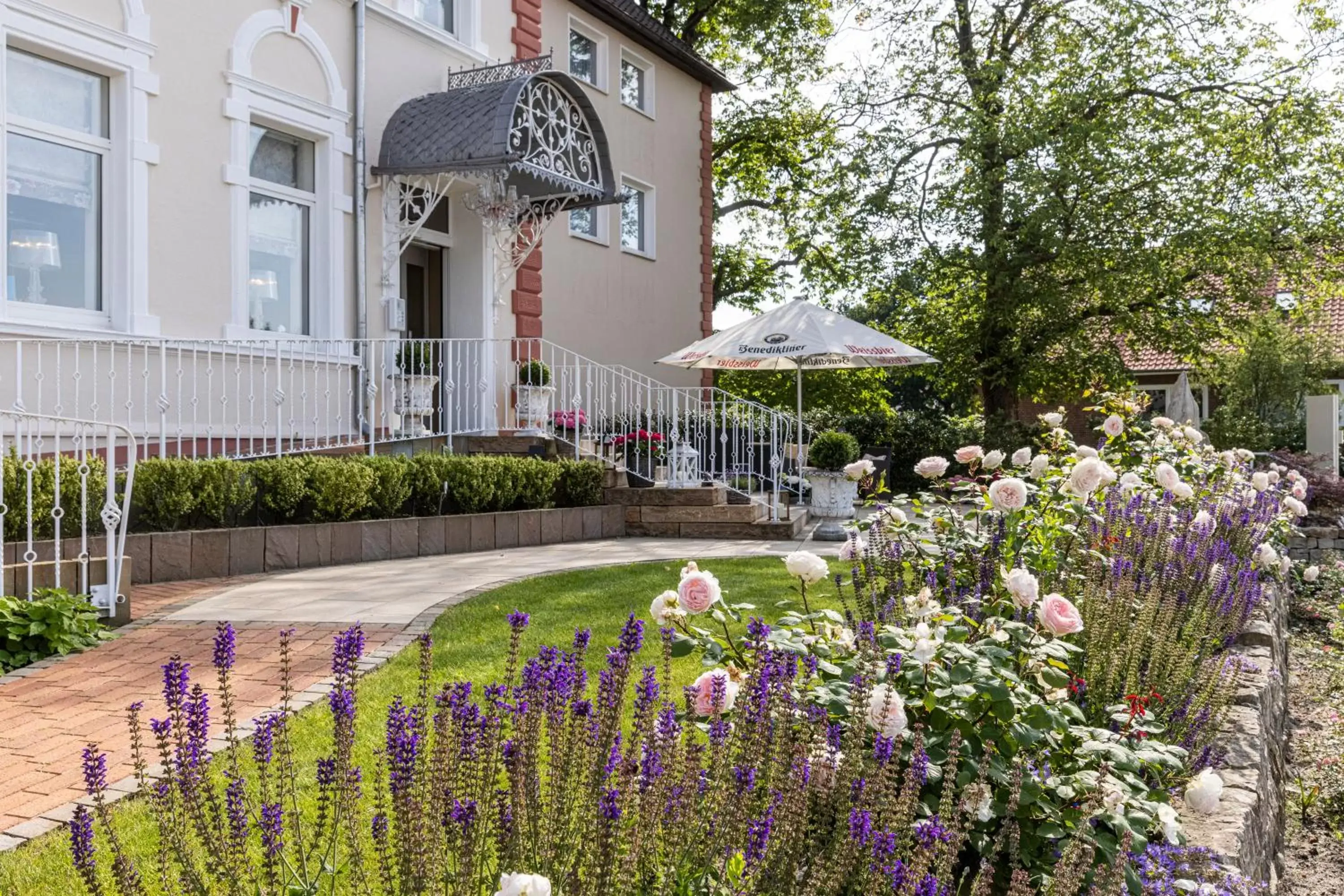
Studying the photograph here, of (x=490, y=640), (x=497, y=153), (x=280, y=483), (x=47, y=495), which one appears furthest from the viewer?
(x=497, y=153)

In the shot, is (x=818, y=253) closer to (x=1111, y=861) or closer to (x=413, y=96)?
(x=413, y=96)

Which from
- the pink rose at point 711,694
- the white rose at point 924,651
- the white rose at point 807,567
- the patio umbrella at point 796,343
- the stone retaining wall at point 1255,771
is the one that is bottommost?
the stone retaining wall at point 1255,771

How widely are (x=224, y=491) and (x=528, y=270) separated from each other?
6.95m

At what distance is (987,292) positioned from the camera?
61.5 feet

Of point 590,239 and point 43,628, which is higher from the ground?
point 590,239

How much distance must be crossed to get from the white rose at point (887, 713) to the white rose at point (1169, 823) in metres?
0.65

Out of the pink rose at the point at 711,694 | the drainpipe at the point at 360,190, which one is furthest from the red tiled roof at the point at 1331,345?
the pink rose at the point at 711,694

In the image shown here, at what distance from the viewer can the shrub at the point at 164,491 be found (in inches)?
281

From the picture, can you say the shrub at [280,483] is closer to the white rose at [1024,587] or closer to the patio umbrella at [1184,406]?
the white rose at [1024,587]

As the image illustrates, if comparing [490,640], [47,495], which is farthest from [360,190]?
[490,640]

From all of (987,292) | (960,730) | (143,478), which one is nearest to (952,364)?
(987,292)

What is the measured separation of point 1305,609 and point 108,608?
8.89 m

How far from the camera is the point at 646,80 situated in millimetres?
17312

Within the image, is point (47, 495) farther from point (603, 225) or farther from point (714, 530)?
point (603, 225)
